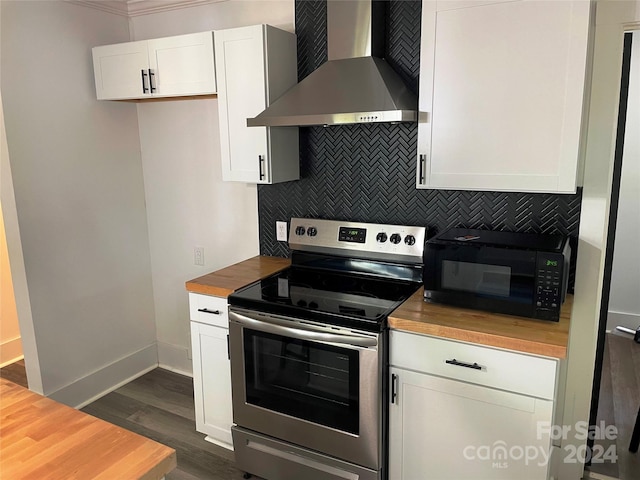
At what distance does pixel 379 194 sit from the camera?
2523mm

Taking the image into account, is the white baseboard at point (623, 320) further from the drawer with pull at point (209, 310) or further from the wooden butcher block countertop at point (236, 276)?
the drawer with pull at point (209, 310)

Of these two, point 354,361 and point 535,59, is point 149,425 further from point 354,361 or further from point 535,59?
point 535,59

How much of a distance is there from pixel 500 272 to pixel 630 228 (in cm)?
252

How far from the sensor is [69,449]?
1170mm

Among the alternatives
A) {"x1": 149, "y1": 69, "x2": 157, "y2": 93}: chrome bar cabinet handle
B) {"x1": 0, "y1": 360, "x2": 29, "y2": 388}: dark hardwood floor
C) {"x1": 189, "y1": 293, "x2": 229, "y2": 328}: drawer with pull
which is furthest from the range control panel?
{"x1": 0, "y1": 360, "x2": 29, "y2": 388}: dark hardwood floor

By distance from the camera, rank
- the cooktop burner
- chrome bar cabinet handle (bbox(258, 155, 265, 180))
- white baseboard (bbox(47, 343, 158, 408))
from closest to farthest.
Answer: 1. the cooktop burner
2. chrome bar cabinet handle (bbox(258, 155, 265, 180))
3. white baseboard (bbox(47, 343, 158, 408))

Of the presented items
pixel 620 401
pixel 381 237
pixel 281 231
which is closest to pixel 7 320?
pixel 281 231

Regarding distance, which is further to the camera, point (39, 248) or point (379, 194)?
Answer: point (39, 248)

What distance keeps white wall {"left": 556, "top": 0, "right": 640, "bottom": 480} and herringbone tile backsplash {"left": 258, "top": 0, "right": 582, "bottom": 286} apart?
8cm

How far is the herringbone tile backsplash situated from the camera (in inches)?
87.0

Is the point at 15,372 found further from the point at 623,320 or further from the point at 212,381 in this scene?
the point at 623,320

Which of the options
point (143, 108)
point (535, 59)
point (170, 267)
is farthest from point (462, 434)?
point (143, 108)

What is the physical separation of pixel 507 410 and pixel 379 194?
3.91ft

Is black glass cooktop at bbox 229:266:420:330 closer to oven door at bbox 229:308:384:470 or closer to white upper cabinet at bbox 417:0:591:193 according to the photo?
oven door at bbox 229:308:384:470
